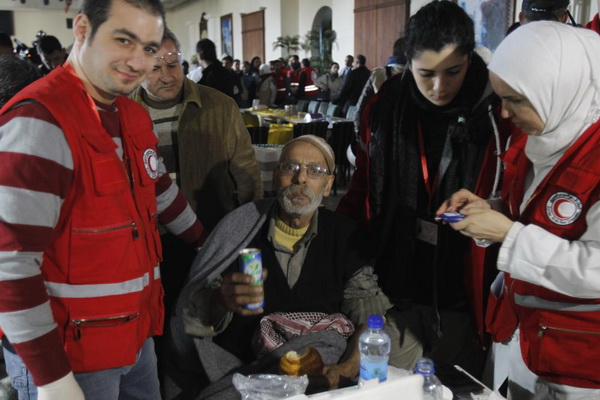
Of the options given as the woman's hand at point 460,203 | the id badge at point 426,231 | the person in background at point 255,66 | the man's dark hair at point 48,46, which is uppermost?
the person in background at point 255,66

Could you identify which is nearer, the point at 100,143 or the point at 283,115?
the point at 100,143

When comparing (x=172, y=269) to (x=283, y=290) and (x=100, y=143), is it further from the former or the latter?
(x=100, y=143)

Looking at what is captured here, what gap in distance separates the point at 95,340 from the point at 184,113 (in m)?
1.44

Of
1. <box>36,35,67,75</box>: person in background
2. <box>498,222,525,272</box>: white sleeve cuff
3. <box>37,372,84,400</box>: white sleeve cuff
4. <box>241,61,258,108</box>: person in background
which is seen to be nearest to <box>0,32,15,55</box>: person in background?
<box>36,35,67,75</box>: person in background

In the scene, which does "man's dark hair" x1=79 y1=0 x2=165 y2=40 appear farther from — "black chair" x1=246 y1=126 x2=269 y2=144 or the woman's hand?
"black chair" x1=246 y1=126 x2=269 y2=144

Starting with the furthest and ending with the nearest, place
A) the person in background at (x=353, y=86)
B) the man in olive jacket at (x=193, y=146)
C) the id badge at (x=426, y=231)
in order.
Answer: the person in background at (x=353, y=86) → the man in olive jacket at (x=193, y=146) → the id badge at (x=426, y=231)

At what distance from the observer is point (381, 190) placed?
86.4 inches

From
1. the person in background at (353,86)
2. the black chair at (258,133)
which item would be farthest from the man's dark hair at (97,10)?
the person in background at (353,86)

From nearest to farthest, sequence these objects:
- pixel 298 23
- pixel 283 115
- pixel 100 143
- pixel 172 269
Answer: pixel 100 143 → pixel 172 269 → pixel 283 115 → pixel 298 23

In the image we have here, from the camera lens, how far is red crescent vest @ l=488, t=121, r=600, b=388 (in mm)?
1298

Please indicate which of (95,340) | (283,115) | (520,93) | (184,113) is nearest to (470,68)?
(520,93)

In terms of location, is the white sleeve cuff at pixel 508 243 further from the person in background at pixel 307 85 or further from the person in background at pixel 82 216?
the person in background at pixel 307 85

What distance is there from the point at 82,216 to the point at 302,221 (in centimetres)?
101

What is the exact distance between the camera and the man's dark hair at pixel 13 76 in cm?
199
